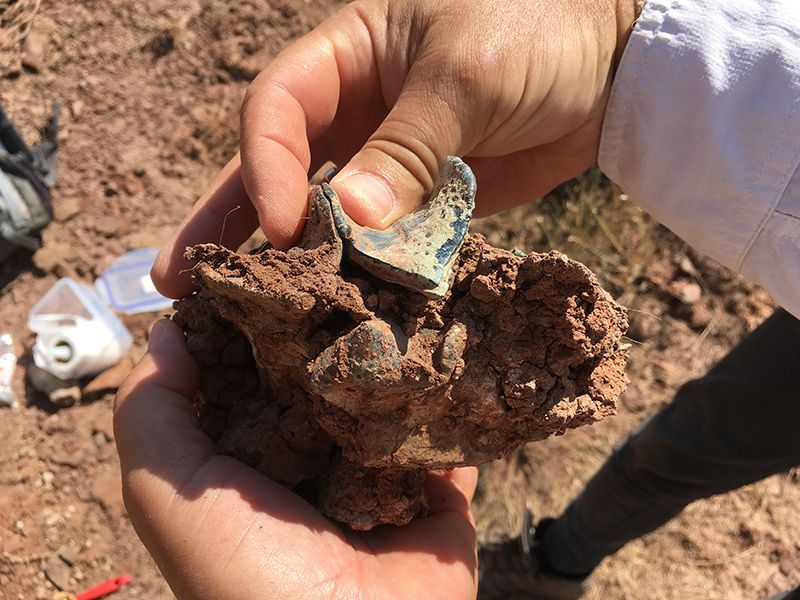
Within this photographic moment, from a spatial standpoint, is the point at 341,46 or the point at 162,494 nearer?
the point at 162,494

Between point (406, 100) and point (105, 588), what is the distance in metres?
2.52

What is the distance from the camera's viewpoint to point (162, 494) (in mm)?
1703

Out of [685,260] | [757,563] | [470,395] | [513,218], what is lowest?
[757,563]

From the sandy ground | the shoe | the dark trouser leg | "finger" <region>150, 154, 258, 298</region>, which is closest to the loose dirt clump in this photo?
"finger" <region>150, 154, 258, 298</region>

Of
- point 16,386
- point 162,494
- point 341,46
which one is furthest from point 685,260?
point 16,386

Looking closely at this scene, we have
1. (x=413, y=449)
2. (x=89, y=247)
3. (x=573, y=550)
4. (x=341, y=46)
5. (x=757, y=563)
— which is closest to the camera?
(x=413, y=449)

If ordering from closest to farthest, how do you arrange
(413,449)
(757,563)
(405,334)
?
(405,334) → (413,449) → (757,563)

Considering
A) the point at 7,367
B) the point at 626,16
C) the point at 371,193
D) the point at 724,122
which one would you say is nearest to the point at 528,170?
the point at 626,16

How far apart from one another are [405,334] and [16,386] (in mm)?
2736

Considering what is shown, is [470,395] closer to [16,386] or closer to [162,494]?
[162,494]

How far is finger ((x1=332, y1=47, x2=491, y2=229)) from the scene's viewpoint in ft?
5.25

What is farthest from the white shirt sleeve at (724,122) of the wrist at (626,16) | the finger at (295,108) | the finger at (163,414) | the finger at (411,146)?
the finger at (163,414)

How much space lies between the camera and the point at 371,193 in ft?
5.25

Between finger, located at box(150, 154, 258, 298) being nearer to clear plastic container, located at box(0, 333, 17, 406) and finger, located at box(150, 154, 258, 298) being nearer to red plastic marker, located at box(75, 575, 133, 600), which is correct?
red plastic marker, located at box(75, 575, 133, 600)
